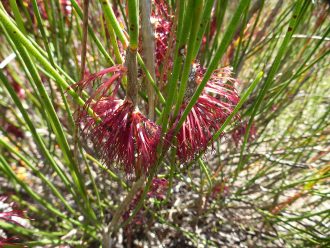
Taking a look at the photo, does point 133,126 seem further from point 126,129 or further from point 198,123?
point 198,123

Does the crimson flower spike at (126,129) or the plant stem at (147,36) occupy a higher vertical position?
the plant stem at (147,36)

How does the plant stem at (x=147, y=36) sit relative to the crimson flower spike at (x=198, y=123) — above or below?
above

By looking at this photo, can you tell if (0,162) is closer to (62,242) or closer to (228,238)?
(62,242)

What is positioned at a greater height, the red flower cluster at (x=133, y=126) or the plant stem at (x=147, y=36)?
the plant stem at (x=147, y=36)

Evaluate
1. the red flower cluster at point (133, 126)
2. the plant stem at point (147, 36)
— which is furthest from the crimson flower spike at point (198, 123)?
the plant stem at point (147, 36)

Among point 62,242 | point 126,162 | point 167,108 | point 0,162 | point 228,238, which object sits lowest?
point 228,238

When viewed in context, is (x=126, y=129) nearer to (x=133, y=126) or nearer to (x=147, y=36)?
(x=133, y=126)

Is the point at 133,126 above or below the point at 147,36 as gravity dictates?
below

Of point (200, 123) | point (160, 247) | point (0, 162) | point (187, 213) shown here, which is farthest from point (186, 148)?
point (187, 213)

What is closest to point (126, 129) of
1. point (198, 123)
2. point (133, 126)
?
point (133, 126)

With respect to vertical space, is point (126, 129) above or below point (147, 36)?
below

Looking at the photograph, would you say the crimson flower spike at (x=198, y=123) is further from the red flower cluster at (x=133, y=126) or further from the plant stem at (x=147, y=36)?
the plant stem at (x=147, y=36)
